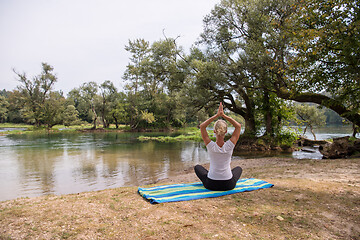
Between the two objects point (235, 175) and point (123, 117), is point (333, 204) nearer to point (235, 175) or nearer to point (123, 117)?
point (235, 175)

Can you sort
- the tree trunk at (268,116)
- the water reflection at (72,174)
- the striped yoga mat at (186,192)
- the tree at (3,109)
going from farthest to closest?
the tree at (3,109), the tree trunk at (268,116), the water reflection at (72,174), the striped yoga mat at (186,192)

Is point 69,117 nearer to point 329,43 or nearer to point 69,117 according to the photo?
point 69,117

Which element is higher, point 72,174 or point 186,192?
point 186,192

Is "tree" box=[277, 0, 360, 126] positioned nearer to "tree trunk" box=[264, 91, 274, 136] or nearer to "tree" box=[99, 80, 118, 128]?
"tree trunk" box=[264, 91, 274, 136]

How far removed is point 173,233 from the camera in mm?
3279

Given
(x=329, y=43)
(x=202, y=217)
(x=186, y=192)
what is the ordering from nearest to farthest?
(x=202, y=217) < (x=186, y=192) < (x=329, y=43)

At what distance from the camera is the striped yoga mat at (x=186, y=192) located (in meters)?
4.74

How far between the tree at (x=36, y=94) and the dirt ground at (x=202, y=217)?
4920cm

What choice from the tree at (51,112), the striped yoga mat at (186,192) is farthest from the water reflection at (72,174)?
the tree at (51,112)

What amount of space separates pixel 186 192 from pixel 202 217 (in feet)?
4.26

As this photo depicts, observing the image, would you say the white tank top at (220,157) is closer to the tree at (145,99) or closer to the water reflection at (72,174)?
the water reflection at (72,174)

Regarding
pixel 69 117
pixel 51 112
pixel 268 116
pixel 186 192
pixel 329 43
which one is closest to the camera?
pixel 186 192

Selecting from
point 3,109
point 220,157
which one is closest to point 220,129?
point 220,157

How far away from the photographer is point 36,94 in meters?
47.8
